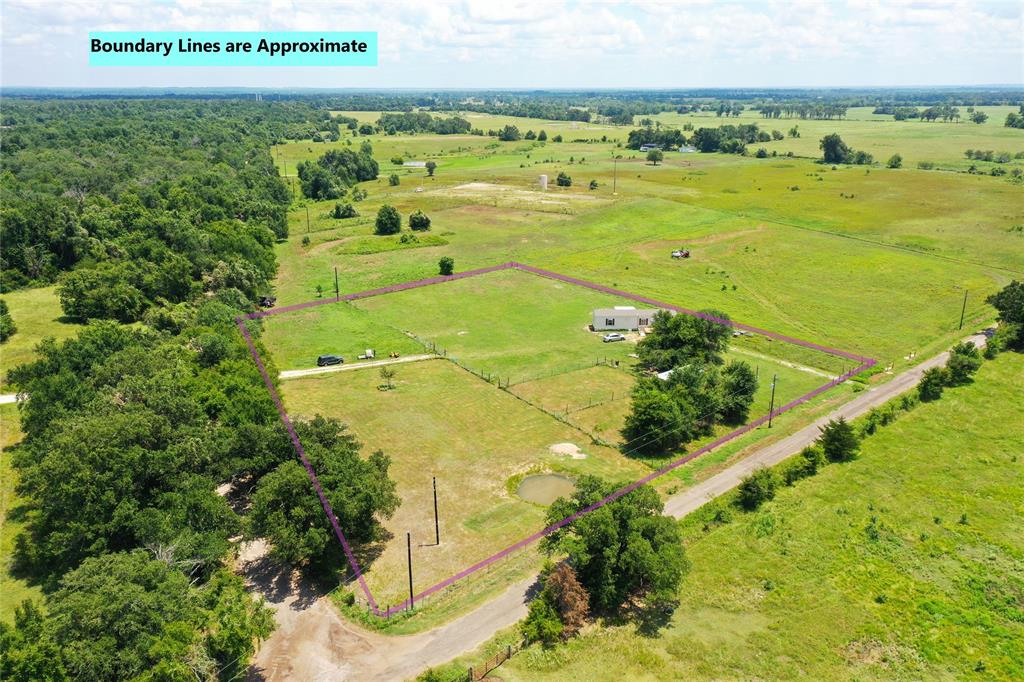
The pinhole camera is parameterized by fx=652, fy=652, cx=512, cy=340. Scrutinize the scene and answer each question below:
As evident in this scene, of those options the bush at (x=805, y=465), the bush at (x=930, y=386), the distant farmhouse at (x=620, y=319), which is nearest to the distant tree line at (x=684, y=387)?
the bush at (x=805, y=465)

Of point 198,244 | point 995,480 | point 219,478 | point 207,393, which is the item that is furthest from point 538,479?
point 198,244

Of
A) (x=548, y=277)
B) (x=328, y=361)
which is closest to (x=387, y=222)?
(x=548, y=277)

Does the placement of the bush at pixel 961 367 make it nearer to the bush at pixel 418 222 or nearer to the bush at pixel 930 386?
the bush at pixel 930 386

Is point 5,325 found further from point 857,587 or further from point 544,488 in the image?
point 857,587

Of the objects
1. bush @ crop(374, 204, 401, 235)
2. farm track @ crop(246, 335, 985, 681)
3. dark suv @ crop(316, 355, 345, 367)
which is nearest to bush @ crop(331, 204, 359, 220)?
bush @ crop(374, 204, 401, 235)

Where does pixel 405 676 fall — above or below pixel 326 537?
below

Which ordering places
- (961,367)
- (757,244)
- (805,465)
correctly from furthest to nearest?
(757,244), (961,367), (805,465)

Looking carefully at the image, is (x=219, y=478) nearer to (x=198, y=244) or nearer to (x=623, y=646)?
(x=623, y=646)
